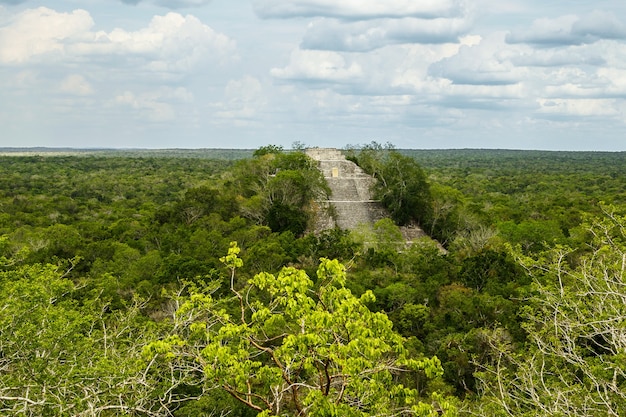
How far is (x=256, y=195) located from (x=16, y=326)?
2309 cm

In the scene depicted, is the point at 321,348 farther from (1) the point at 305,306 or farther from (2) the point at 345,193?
(2) the point at 345,193

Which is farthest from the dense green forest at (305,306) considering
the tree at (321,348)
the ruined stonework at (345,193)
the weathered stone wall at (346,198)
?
the ruined stonework at (345,193)

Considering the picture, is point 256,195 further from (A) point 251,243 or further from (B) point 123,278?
(B) point 123,278

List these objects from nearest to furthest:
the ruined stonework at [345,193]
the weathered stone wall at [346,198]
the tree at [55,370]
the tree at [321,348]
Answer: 1. the tree at [321,348]
2. the tree at [55,370]
3. the weathered stone wall at [346,198]
4. the ruined stonework at [345,193]

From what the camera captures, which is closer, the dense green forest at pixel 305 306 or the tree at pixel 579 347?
the dense green forest at pixel 305 306

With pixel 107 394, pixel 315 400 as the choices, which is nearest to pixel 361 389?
pixel 315 400

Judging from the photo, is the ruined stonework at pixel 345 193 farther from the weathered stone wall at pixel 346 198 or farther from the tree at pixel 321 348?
the tree at pixel 321 348

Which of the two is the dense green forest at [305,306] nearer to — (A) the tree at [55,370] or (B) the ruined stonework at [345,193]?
(A) the tree at [55,370]

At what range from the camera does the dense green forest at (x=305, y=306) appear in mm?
5414

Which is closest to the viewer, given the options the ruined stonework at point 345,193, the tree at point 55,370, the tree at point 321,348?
the tree at point 321,348

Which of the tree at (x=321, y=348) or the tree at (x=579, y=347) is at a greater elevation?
the tree at (x=321, y=348)

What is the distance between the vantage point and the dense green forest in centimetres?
541

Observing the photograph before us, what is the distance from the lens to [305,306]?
5.15 meters

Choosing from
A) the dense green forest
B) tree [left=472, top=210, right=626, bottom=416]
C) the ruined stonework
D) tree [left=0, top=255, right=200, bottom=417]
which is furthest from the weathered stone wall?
tree [left=0, top=255, right=200, bottom=417]
